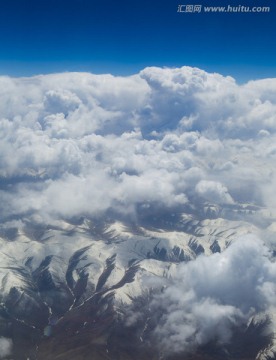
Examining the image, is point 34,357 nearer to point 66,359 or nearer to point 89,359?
point 66,359

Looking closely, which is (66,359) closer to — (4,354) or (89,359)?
(89,359)

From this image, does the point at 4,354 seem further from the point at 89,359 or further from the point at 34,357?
the point at 89,359

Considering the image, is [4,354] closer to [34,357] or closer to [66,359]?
[34,357]

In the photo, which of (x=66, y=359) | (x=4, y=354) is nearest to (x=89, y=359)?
(x=66, y=359)

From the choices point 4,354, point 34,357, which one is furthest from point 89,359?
point 4,354

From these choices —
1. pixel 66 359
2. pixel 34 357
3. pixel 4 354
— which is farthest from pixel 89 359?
pixel 4 354
